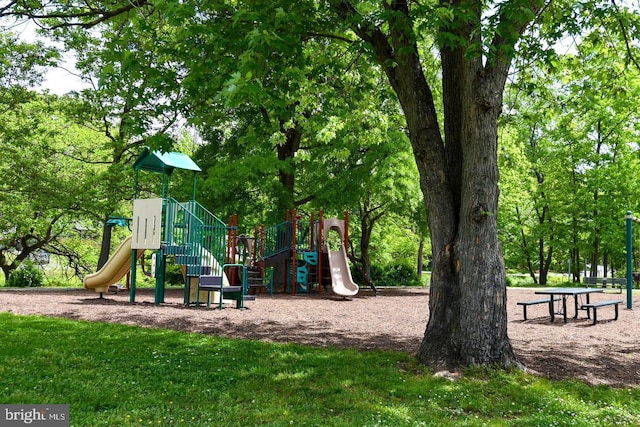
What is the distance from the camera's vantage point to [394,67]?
7.32m

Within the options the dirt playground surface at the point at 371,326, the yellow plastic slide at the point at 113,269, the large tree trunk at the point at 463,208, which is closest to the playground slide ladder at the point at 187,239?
the dirt playground surface at the point at 371,326

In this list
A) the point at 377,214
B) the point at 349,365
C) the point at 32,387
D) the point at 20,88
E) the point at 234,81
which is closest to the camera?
the point at 234,81

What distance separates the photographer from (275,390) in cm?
555

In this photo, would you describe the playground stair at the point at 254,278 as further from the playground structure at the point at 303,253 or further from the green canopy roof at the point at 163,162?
the green canopy roof at the point at 163,162

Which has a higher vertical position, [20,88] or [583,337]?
[20,88]

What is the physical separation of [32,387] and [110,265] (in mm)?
11348

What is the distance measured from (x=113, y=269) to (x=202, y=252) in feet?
12.1

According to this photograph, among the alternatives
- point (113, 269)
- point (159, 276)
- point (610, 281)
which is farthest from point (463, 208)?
point (610, 281)

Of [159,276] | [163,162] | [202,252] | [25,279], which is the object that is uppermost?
[163,162]

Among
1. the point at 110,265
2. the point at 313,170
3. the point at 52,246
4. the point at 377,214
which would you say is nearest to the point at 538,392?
the point at 110,265

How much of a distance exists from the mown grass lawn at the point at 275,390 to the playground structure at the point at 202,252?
6.35m

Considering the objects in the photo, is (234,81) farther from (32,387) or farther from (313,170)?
(313,170)

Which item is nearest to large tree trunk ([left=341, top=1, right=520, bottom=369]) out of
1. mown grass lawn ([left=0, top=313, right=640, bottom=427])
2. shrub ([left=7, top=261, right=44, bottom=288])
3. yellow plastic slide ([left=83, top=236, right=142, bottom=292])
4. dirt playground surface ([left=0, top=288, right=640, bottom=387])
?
mown grass lawn ([left=0, top=313, right=640, bottom=427])

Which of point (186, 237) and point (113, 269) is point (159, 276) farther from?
point (113, 269)
